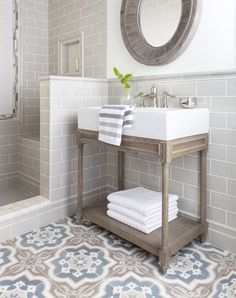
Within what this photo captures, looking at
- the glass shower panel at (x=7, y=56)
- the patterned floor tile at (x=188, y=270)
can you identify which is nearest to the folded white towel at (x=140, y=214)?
the patterned floor tile at (x=188, y=270)

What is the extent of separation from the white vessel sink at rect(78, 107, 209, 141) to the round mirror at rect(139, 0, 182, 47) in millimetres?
694

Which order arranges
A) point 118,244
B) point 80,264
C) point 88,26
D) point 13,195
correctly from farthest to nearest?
point 13,195 < point 88,26 < point 118,244 < point 80,264

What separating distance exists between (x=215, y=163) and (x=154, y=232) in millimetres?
652

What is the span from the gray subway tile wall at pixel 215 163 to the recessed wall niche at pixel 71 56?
3.41ft

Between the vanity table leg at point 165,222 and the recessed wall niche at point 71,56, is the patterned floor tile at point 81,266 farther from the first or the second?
the recessed wall niche at point 71,56

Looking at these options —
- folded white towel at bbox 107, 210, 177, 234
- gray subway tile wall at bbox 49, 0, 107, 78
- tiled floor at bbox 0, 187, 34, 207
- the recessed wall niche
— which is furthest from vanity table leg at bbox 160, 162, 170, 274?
tiled floor at bbox 0, 187, 34, 207

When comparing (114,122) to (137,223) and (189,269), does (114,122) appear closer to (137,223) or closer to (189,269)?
(137,223)

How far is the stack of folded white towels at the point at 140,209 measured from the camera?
1.92 metres

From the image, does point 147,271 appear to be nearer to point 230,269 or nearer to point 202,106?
point 230,269

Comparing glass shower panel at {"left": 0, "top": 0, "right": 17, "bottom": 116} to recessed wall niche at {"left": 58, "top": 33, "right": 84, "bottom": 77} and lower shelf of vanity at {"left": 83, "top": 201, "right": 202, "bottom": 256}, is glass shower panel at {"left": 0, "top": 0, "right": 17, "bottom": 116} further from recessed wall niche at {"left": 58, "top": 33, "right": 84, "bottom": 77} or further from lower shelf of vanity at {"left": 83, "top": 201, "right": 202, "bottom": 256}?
lower shelf of vanity at {"left": 83, "top": 201, "right": 202, "bottom": 256}

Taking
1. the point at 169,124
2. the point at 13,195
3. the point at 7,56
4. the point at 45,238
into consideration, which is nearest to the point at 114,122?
the point at 169,124

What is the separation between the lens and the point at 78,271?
1726 millimetres

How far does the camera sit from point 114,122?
1.86 m

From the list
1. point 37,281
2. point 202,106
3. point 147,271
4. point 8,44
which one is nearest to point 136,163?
point 202,106
